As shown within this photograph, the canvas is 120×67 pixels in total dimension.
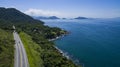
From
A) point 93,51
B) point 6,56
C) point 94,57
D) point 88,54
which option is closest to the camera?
point 6,56

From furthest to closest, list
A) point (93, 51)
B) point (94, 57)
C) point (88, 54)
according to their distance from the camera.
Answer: point (93, 51), point (88, 54), point (94, 57)

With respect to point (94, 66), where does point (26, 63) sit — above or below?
above

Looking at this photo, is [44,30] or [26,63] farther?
[44,30]

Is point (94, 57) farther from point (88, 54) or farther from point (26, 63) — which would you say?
point (26, 63)

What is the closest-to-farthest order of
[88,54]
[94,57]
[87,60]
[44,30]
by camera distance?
[87,60]
[94,57]
[88,54]
[44,30]

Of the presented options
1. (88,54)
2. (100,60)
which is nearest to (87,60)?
(100,60)

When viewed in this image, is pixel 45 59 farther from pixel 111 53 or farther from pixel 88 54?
pixel 111 53

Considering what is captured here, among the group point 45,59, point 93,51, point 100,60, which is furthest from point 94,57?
point 45,59

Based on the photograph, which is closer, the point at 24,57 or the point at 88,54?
the point at 24,57

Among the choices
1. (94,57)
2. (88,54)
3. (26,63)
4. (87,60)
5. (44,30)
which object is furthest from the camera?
(44,30)
